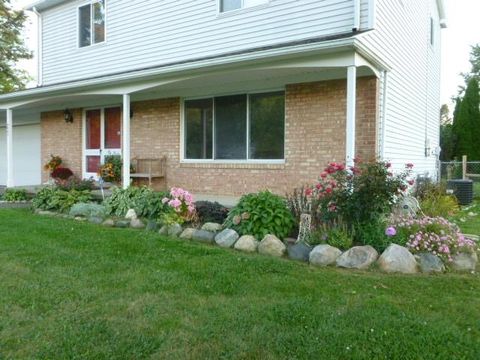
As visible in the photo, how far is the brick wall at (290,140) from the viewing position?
7.90 metres

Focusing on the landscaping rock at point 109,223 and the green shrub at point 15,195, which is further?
the green shrub at point 15,195

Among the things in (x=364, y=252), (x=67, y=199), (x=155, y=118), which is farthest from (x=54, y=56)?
(x=364, y=252)

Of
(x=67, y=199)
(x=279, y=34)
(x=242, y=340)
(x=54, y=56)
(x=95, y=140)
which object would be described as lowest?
(x=242, y=340)

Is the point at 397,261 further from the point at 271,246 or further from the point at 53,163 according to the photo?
the point at 53,163

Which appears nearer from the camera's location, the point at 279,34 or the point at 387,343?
the point at 387,343

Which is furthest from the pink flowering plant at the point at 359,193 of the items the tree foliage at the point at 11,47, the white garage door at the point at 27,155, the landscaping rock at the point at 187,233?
the tree foliage at the point at 11,47

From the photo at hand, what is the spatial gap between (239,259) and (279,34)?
5.15m

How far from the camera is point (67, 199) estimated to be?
9305 mm

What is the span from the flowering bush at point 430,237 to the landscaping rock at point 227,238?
2030 millimetres

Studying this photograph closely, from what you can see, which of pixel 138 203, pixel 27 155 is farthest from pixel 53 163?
pixel 138 203

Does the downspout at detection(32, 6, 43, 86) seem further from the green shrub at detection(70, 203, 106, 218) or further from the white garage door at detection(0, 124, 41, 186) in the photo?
the green shrub at detection(70, 203, 106, 218)

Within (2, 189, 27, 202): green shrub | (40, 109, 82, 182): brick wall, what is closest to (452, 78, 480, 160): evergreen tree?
(40, 109, 82, 182): brick wall

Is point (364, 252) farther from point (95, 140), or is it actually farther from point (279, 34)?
point (95, 140)

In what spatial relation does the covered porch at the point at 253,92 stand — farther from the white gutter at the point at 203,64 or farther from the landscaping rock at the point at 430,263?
the landscaping rock at the point at 430,263
